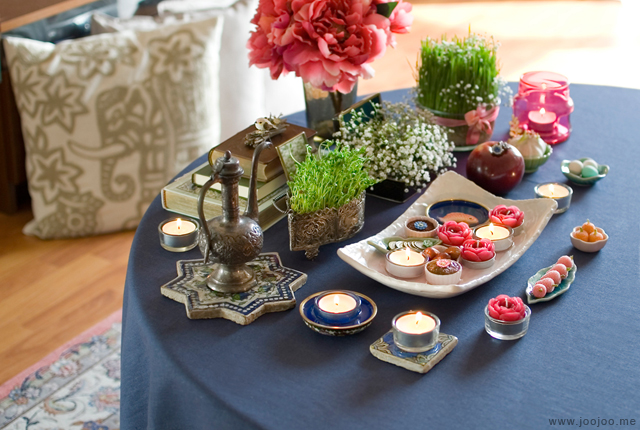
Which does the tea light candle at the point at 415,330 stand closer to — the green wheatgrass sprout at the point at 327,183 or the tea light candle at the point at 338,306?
the tea light candle at the point at 338,306

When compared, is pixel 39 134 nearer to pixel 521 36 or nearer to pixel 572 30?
pixel 521 36

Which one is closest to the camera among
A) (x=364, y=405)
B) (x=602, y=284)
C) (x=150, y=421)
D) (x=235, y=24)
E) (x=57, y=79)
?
(x=364, y=405)

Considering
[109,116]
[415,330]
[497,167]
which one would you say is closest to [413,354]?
[415,330]

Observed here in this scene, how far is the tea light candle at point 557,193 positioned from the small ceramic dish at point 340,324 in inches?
20.4

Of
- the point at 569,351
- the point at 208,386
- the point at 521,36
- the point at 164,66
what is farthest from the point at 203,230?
the point at 521,36

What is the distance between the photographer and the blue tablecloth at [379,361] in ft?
2.87

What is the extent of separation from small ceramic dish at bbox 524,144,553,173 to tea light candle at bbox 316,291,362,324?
645 millimetres

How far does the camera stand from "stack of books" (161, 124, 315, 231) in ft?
4.30

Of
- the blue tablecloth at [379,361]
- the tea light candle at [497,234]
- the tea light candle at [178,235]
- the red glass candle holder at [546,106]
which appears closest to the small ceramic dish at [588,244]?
the blue tablecloth at [379,361]

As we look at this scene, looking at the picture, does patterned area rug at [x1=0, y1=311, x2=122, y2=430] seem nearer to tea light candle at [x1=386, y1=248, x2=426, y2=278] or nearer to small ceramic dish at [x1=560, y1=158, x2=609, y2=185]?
tea light candle at [x1=386, y1=248, x2=426, y2=278]

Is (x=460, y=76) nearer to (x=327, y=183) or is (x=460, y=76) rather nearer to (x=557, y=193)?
(x=557, y=193)

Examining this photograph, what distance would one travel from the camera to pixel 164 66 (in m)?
2.36

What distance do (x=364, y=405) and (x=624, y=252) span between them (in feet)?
2.07

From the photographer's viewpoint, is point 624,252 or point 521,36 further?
point 521,36
